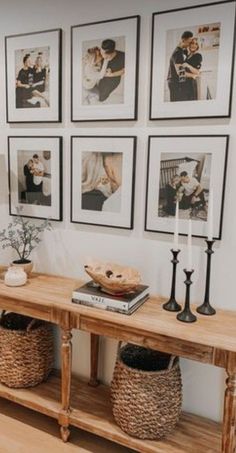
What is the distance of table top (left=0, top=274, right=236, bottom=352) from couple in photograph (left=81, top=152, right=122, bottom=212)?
49 cm

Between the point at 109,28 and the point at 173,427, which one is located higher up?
the point at 109,28

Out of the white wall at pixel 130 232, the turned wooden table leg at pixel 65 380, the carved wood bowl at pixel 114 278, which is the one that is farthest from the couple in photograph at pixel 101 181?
the turned wooden table leg at pixel 65 380

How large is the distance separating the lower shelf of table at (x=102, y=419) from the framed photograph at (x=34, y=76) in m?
1.58

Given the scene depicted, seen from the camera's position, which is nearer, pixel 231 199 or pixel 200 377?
pixel 231 199

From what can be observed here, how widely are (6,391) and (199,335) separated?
4.08 feet

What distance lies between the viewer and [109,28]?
200 centimetres

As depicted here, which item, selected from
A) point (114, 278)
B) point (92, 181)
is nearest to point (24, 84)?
point (92, 181)

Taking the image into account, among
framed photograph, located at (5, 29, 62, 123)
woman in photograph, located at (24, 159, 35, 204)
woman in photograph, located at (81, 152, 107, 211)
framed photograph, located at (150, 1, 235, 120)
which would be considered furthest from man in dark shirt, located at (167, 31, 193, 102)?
woman in photograph, located at (24, 159, 35, 204)

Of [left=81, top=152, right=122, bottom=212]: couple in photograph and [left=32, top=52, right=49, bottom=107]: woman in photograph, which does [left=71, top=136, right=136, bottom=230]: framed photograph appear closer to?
[left=81, top=152, right=122, bottom=212]: couple in photograph

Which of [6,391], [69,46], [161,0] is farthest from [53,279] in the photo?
[161,0]

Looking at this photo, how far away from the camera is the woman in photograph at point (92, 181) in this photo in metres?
2.15

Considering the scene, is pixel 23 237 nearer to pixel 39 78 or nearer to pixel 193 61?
pixel 39 78

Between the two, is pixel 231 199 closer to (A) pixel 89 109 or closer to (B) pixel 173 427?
(A) pixel 89 109

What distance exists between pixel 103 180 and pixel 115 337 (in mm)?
864
